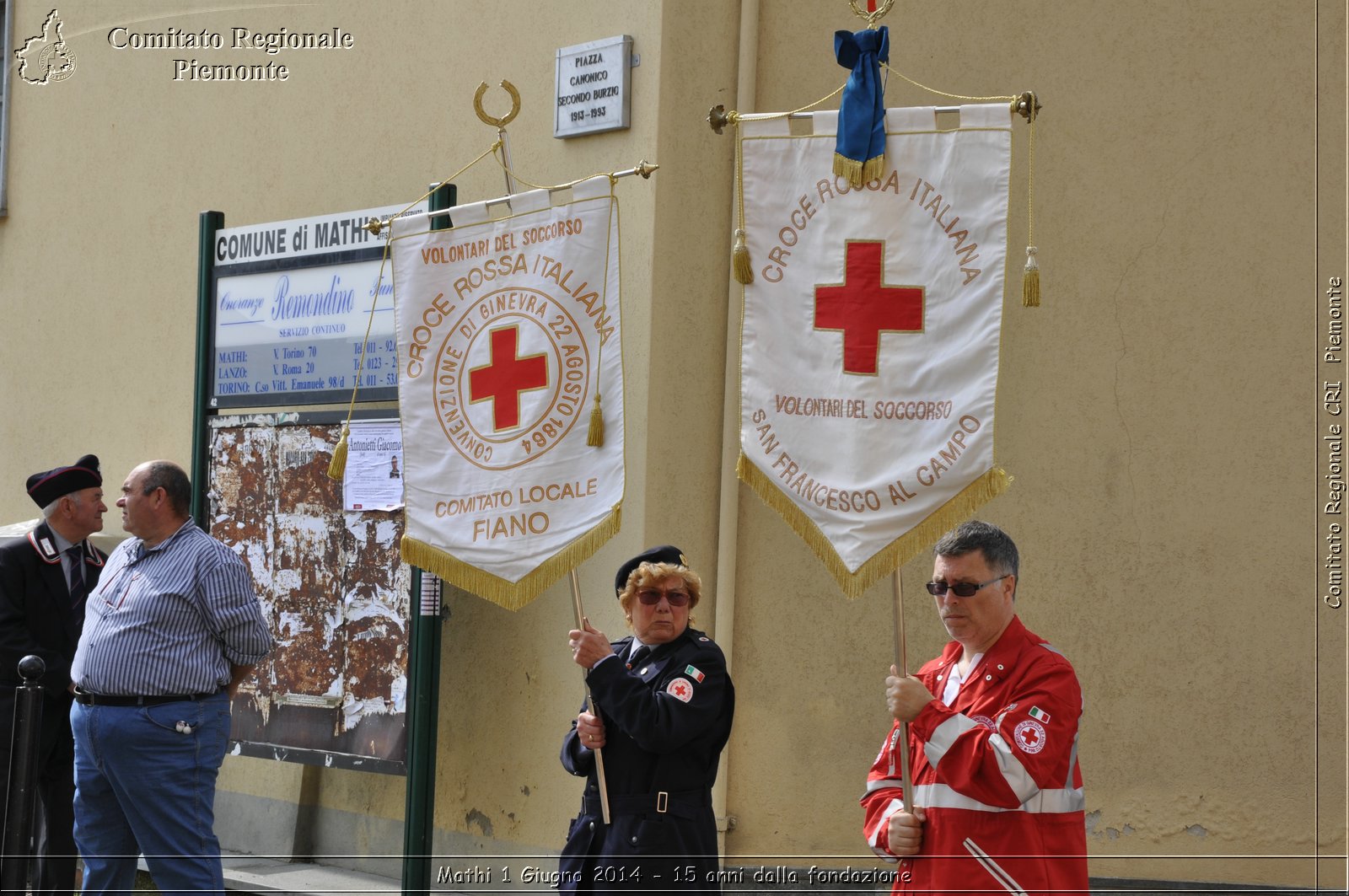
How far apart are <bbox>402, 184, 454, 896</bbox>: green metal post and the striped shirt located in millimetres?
734

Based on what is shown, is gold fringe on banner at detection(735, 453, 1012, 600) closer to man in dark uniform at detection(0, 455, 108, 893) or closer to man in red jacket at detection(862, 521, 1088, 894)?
man in red jacket at detection(862, 521, 1088, 894)

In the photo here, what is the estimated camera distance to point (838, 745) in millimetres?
6516

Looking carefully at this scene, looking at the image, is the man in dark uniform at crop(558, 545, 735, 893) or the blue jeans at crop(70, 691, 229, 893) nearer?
the man in dark uniform at crop(558, 545, 735, 893)

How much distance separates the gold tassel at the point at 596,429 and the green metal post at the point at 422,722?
1.71 meters

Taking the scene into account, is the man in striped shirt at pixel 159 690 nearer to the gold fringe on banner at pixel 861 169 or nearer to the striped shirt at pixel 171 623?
the striped shirt at pixel 171 623

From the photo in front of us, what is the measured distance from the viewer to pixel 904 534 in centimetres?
421

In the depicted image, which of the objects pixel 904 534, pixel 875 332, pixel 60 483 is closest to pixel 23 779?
pixel 60 483

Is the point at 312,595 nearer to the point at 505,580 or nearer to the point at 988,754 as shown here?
the point at 505,580

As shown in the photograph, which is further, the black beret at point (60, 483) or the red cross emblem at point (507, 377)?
the black beret at point (60, 483)

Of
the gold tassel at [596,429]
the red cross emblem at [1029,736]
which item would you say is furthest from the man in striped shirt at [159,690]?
the red cross emblem at [1029,736]

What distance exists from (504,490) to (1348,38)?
399 cm

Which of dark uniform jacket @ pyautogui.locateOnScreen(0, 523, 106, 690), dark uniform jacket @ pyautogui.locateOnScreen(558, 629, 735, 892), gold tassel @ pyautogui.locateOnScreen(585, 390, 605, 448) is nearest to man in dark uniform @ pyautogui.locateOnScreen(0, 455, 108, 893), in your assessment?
dark uniform jacket @ pyautogui.locateOnScreen(0, 523, 106, 690)

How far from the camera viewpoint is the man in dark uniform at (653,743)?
14.1 feet

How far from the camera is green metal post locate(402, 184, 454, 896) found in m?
6.32
